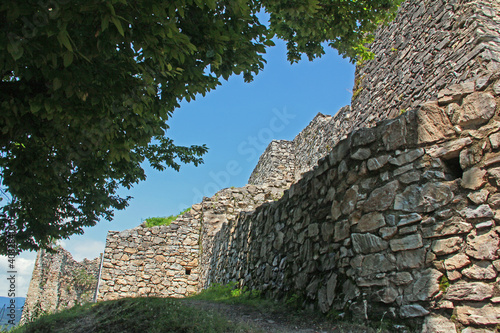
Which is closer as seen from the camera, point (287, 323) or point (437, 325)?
point (437, 325)

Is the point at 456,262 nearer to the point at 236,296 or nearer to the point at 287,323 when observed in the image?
the point at 287,323

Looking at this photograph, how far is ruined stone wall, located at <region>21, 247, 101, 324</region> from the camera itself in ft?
49.6

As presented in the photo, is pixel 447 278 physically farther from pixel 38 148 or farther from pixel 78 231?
pixel 78 231

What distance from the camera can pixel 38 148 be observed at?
4840 millimetres

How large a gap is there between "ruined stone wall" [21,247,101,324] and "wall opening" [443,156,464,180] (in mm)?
→ 15020

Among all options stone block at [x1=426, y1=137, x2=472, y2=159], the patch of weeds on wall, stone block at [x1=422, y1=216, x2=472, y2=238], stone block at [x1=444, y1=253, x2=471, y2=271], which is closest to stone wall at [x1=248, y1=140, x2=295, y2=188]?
the patch of weeds on wall

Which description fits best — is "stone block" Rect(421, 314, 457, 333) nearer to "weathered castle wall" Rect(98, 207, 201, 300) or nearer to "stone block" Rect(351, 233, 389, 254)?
"stone block" Rect(351, 233, 389, 254)

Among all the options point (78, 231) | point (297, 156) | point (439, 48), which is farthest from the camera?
point (297, 156)

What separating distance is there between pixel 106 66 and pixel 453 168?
352cm

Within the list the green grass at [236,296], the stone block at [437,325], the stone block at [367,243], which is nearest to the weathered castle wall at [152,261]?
the green grass at [236,296]

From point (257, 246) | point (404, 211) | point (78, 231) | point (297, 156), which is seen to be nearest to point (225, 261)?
point (257, 246)

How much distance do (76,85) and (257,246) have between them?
5.22m

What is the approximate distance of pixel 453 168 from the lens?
3598 millimetres

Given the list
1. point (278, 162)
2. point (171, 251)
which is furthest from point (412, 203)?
point (278, 162)
